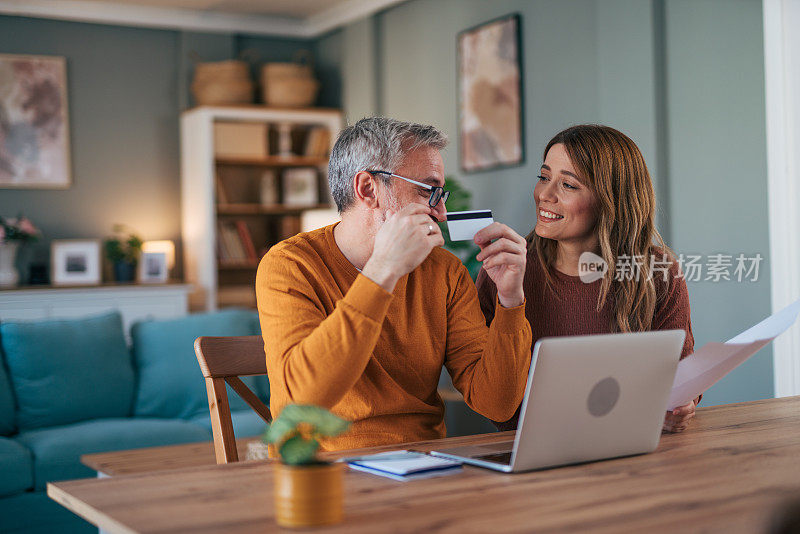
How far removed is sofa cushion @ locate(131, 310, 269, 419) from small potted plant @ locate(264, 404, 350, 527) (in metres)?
2.86

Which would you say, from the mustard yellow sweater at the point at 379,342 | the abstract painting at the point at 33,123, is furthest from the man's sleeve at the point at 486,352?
the abstract painting at the point at 33,123

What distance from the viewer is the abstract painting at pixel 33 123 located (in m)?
5.57

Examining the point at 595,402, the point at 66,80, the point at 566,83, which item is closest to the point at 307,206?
the point at 66,80

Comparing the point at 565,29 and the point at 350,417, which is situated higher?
the point at 565,29

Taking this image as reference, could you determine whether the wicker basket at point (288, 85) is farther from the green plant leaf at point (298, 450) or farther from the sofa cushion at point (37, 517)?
the green plant leaf at point (298, 450)

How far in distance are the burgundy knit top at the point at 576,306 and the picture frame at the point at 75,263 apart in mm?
4267

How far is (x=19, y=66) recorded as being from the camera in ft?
18.3

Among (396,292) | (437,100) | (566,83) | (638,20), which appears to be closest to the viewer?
(396,292)

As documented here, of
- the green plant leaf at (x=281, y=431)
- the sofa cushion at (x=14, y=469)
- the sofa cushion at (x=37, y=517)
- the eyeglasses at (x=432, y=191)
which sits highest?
the eyeglasses at (x=432, y=191)

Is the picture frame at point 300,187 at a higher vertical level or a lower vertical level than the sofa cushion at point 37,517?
higher

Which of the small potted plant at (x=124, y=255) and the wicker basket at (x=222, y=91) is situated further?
the wicker basket at (x=222, y=91)

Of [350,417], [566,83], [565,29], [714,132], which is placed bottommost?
[350,417]

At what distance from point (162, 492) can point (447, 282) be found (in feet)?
2.82

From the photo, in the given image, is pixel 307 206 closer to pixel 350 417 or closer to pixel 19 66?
pixel 19 66
